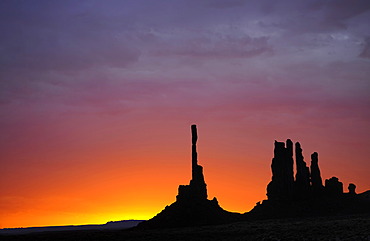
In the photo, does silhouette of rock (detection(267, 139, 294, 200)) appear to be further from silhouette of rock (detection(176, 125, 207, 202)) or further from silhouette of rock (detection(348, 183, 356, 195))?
silhouette of rock (detection(176, 125, 207, 202))

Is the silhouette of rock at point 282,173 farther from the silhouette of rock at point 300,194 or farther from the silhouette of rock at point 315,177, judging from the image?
the silhouette of rock at point 315,177

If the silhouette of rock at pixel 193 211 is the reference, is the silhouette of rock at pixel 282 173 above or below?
above

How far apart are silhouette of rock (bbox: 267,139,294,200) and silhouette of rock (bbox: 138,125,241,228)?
538 inches

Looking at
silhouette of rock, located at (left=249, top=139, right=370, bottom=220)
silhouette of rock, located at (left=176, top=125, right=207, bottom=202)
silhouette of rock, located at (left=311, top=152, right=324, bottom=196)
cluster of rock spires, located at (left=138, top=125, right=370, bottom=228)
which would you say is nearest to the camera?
cluster of rock spires, located at (left=138, top=125, right=370, bottom=228)

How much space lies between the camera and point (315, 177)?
132m

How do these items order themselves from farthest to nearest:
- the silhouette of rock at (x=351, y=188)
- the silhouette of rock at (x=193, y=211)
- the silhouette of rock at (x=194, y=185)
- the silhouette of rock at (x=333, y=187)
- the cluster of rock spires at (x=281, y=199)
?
the silhouette of rock at (x=351, y=188), the silhouette of rock at (x=333, y=187), the silhouette of rock at (x=194, y=185), the cluster of rock spires at (x=281, y=199), the silhouette of rock at (x=193, y=211)

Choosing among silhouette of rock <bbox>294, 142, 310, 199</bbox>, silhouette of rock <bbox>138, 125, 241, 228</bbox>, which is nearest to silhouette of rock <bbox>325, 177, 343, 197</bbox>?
silhouette of rock <bbox>294, 142, 310, 199</bbox>

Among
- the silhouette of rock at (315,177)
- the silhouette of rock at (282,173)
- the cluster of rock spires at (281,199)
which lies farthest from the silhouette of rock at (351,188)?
the silhouette of rock at (282,173)

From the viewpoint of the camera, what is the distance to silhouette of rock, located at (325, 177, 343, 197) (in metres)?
128

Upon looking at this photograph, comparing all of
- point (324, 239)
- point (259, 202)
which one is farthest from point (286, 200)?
point (324, 239)

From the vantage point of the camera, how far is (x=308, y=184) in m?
132

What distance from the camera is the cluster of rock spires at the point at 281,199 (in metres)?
112

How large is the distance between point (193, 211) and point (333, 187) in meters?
40.9

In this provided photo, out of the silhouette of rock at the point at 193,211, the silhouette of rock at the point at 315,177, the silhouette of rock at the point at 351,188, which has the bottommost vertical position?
the silhouette of rock at the point at 193,211
